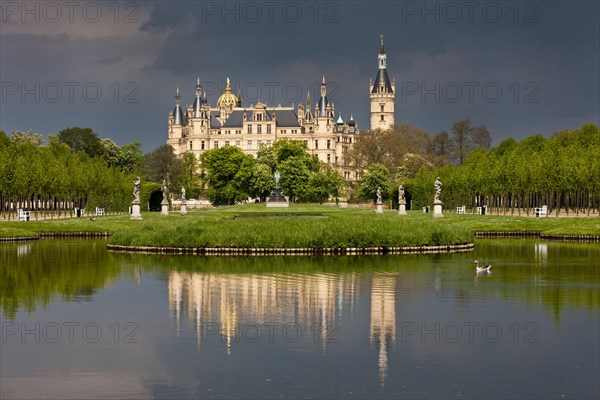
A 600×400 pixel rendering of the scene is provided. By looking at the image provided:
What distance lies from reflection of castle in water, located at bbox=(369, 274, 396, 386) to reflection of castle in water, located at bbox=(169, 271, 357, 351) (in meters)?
0.86

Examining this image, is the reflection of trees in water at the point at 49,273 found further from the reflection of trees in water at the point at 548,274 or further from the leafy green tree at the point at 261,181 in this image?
the leafy green tree at the point at 261,181

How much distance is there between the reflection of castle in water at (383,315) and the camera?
23.0 m

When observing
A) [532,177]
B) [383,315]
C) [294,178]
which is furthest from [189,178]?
[383,315]

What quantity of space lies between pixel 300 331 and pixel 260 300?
5.68m

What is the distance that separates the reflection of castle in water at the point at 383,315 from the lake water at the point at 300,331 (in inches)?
2.4

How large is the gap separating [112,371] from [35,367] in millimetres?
1939

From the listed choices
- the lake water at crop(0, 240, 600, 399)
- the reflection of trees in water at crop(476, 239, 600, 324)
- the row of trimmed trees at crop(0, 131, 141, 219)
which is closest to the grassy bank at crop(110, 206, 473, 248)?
the reflection of trees in water at crop(476, 239, 600, 324)

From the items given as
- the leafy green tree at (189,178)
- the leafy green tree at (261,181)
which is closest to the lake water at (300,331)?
the leafy green tree at (261,181)

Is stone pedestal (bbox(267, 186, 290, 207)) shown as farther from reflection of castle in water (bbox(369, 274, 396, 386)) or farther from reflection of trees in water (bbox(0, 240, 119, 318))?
reflection of castle in water (bbox(369, 274, 396, 386))

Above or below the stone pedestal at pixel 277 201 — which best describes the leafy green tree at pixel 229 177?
above

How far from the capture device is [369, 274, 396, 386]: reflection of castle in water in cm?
2295

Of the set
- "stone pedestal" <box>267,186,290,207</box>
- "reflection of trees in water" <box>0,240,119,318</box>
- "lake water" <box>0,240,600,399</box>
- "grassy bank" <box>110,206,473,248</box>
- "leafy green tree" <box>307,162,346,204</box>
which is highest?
"leafy green tree" <box>307,162,346,204</box>

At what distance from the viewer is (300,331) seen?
25656 millimetres

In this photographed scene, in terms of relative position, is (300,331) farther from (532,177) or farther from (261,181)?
(261,181)
